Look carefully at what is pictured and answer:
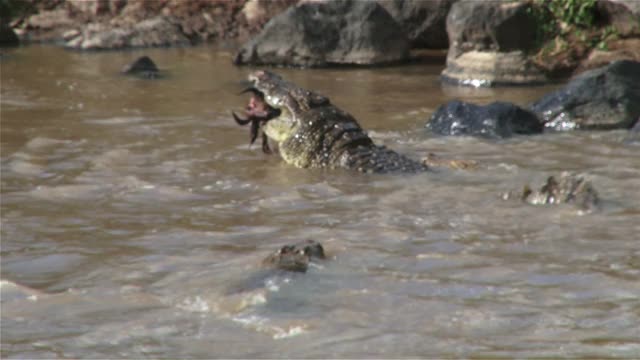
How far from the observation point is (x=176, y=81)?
1342 centimetres

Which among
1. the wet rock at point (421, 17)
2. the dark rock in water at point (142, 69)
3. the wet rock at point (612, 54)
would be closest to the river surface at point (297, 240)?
the wet rock at point (612, 54)

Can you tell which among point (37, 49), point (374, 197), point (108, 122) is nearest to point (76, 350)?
point (374, 197)

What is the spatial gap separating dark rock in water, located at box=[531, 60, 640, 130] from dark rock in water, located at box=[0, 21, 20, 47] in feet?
30.1

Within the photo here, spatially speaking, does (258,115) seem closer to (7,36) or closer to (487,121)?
(487,121)

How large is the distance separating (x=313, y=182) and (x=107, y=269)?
7.82ft

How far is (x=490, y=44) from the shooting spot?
43.2ft

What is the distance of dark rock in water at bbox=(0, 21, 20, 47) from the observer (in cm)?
1711

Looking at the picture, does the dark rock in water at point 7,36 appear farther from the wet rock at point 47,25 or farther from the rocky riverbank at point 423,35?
the wet rock at point 47,25

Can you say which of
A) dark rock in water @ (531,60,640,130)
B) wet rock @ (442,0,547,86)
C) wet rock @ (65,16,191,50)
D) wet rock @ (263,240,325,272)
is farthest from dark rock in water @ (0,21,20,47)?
wet rock @ (263,240,325,272)

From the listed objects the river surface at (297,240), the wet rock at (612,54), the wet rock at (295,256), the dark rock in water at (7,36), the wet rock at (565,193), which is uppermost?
the wet rock at (612,54)

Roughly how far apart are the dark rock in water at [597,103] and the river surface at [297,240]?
26cm

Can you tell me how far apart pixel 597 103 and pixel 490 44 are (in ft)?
11.0

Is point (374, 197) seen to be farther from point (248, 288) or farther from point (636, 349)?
point (636, 349)

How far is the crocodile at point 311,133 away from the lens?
8352 mm
